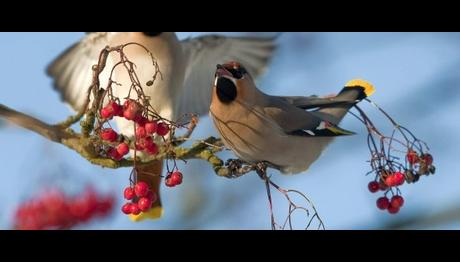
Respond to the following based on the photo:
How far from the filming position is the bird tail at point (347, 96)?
369 cm

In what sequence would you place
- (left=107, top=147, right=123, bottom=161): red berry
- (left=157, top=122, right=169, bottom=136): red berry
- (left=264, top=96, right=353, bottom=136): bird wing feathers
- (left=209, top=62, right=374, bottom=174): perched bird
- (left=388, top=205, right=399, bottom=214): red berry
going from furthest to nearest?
(left=264, top=96, right=353, bottom=136): bird wing feathers, (left=209, top=62, right=374, bottom=174): perched bird, (left=388, top=205, right=399, bottom=214): red berry, (left=107, top=147, right=123, bottom=161): red berry, (left=157, top=122, right=169, bottom=136): red berry

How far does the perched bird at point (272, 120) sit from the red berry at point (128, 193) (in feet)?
2.20

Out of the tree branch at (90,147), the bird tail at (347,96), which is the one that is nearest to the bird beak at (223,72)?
the tree branch at (90,147)

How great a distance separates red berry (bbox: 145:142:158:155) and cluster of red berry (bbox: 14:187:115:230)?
646 mm

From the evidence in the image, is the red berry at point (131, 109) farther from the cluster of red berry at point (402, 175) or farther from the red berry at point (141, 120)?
the cluster of red berry at point (402, 175)

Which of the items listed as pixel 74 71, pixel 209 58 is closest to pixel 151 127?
pixel 209 58

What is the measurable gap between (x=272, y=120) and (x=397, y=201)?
762 mm

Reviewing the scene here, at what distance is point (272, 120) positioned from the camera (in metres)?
3.45

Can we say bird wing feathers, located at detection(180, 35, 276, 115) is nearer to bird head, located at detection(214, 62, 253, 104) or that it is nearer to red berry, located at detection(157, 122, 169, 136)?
bird head, located at detection(214, 62, 253, 104)

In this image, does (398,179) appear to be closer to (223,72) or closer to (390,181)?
(390,181)

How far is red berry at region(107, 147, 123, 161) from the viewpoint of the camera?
2572 millimetres

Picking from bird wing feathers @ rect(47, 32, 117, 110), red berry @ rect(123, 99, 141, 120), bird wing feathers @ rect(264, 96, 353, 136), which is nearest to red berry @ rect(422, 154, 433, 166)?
bird wing feathers @ rect(264, 96, 353, 136)

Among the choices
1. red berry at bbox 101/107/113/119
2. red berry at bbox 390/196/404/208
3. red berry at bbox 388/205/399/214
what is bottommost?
red berry at bbox 388/205/399/214
